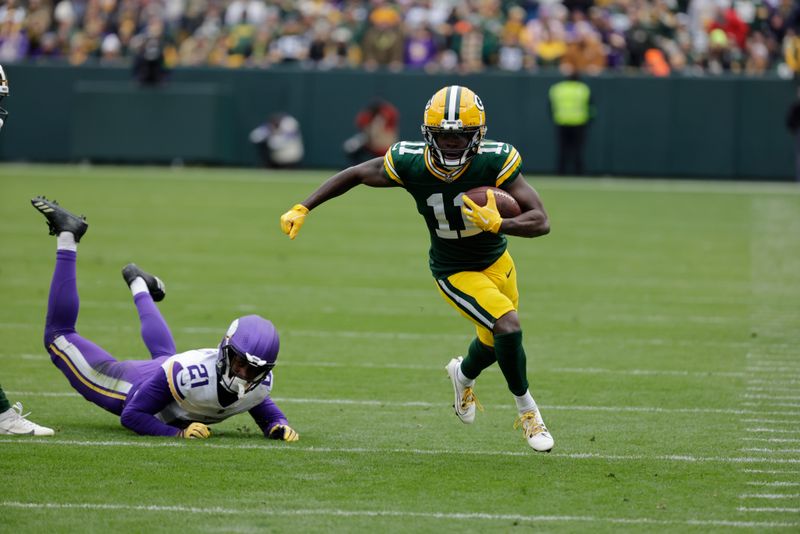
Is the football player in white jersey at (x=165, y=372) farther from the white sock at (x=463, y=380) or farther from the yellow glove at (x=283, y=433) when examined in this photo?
the white sock at (x=463, y=380)

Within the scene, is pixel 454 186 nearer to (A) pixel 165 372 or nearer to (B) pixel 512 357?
(B) pixel 512 357

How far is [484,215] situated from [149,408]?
1.84 meters

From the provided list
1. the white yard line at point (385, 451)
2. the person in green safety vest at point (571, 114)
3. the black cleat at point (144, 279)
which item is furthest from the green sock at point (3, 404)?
the person in green safety vest at point (571, 114)

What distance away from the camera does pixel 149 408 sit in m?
6.36

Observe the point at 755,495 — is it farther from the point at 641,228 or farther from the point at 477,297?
the point at 641,228

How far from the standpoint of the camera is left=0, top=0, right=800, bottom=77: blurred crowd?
76.3 ft

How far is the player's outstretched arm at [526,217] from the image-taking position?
5.99 m

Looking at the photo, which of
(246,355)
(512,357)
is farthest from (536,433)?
(246,355)

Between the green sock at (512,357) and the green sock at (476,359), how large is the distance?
0.43 m

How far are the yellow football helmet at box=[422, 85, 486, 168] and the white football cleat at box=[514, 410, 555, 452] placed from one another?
3.96ft

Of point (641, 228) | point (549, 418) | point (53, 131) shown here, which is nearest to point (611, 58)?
point (641, 228)

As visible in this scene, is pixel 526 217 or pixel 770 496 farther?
pixel 526 217

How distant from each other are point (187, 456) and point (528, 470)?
1.50m

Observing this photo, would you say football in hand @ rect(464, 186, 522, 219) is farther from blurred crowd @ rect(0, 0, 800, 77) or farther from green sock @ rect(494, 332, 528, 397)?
blurred crowd @ rect(0, 0, 800, 77)
